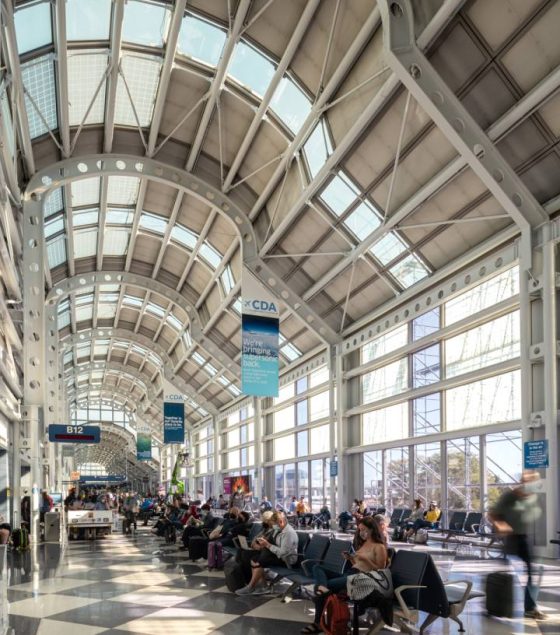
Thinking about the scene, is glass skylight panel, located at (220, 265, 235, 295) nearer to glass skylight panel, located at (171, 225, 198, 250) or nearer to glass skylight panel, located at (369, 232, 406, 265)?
glass skylight panel, located at (171, 225, 198, 250)

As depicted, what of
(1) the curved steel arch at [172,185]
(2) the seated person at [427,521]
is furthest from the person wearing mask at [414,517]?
(1) the curved steel arch at [172,185]

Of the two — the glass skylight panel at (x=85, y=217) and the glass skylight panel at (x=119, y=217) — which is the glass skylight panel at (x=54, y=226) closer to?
the glass skylight panel at (x=85, y=217)

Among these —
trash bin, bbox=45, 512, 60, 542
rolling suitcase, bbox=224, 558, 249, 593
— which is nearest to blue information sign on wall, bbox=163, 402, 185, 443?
trash bin, bbox=45, 512, 60, 542

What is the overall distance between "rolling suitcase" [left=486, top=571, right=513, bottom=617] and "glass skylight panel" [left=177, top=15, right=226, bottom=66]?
1380 cm

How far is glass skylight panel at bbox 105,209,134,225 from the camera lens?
87.6 ft

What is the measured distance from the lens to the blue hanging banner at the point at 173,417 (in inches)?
1302

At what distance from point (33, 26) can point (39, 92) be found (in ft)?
9.21

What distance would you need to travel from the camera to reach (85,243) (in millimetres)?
29266

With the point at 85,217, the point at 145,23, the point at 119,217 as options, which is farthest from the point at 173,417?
the point at 145,23

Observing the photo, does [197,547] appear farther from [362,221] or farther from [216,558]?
[362,221]

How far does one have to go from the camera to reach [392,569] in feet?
22.7

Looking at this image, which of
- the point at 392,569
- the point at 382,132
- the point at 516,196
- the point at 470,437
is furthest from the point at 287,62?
the point at 392,569

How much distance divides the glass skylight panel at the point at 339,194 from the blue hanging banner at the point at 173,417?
1761 cm

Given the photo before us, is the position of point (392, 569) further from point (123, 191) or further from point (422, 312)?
point (123, 191)
